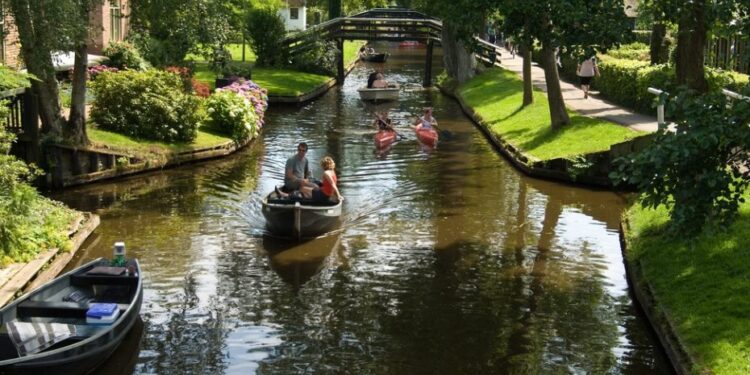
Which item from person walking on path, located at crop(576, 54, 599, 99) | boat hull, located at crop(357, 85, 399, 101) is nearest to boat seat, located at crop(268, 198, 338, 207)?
person walking on path, located at crop(576, 54, 599, 99)

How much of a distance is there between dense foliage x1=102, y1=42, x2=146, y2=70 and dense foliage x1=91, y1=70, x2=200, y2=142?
12.4m

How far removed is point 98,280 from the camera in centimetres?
1518

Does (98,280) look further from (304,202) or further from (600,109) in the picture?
(600,109)

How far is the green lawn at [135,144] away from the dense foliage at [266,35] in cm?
2531

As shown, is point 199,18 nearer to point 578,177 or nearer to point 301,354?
point 578,177

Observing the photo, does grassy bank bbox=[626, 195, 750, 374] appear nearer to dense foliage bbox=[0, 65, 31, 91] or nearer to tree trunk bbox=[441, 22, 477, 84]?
dense foliage bbox=[0, 65, 31, 91]

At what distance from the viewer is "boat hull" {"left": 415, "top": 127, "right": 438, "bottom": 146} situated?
1289 inches

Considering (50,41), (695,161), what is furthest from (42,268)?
(695,161)

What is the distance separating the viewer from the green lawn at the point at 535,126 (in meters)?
27.3

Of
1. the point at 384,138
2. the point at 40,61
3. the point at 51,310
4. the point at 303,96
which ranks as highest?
the point at 40,61

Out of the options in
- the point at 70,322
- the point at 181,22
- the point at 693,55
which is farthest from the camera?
the point at 181,22

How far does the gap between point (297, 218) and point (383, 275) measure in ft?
9.42

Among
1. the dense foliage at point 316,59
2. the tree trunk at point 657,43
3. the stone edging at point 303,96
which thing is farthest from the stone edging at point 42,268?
the dense foliage at point 316,59

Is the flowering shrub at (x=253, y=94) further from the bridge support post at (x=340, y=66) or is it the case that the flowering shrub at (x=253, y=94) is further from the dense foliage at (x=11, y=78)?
the bridge support post at (x=340, y=66)
